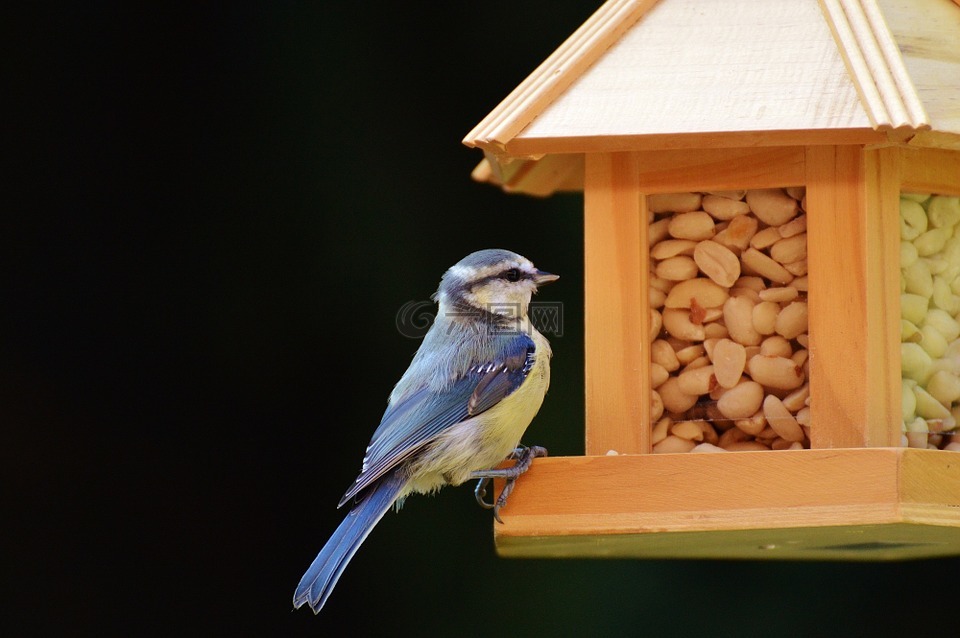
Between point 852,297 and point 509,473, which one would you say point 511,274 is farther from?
point 852,297

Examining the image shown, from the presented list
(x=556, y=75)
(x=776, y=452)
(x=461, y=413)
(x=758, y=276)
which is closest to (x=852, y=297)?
(x=758, y=276)

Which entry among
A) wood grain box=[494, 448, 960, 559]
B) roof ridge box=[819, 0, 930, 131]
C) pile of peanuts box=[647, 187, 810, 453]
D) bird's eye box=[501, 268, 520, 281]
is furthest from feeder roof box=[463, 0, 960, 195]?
wood grain box=[494, 448, 960, 559]

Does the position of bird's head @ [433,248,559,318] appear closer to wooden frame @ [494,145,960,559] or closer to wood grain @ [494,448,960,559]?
wooden frame @ [494,145,960,559]

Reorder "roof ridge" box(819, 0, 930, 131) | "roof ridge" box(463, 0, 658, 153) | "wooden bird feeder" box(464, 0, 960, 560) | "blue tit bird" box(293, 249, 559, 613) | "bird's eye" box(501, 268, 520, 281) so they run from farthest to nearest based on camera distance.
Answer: "bird's eye" box(501, 268, 520, 281) < "blue tit bird" box(293, 249, 559, 613) < "roof ridge" box(463, 0, 658, 153) < "wooden bird feeder" box(464, 0, 960, 560) < "roof ridge" box(819, 0, 930, 131)

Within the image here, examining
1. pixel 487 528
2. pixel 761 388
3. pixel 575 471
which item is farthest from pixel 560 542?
pixel 487 528

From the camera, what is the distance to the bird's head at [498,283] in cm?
402

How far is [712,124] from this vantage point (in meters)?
3.06

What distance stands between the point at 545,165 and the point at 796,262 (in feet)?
3.19

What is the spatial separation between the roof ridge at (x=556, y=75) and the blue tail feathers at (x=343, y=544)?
0.99 metres

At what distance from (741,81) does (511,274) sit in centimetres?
108

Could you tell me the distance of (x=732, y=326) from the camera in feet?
11.1

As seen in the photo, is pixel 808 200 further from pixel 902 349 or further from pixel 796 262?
pixel 902 349

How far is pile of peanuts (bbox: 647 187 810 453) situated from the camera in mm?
3352

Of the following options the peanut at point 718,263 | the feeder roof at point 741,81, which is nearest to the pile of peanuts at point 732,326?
the peanut at point 718,263
